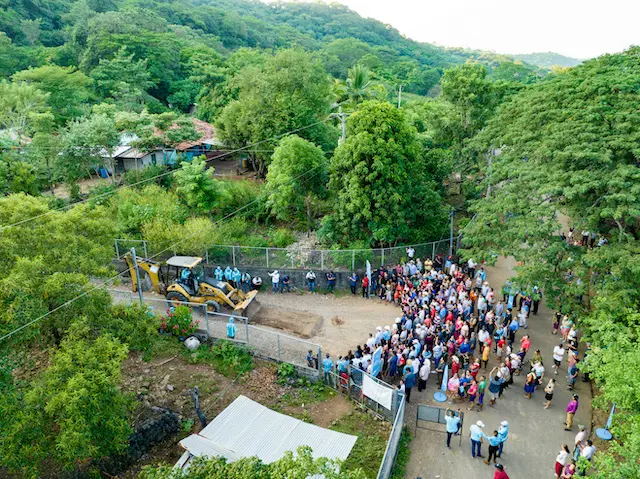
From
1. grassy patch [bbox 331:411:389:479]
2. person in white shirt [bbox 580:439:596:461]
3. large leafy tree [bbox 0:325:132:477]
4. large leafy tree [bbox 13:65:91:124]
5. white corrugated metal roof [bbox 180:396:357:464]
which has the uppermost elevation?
large leafy tree [bbox 13:65:91:124]

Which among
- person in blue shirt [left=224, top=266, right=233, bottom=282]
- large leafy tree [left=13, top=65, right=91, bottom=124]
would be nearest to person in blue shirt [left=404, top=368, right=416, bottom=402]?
person in blue shirt [left=224, top=266, right=233, bottom=282]

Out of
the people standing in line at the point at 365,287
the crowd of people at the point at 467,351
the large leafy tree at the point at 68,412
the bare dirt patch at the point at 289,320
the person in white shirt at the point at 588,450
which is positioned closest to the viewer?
the large leafy tree at the point at 68,412

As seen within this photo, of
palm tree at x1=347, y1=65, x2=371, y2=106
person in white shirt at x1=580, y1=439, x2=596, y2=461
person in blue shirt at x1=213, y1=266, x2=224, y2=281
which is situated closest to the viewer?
person in white shirt at x1=580, y1=439, x2=596, y2=461

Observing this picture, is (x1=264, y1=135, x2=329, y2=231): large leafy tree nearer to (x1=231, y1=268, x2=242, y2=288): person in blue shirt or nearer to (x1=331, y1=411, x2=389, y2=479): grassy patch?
(x1=231, y1=268, x2=242, y2=288): person in blue shirt

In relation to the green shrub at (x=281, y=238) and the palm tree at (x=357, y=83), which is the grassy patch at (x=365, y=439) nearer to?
the green shrub at (x=281, y=238)

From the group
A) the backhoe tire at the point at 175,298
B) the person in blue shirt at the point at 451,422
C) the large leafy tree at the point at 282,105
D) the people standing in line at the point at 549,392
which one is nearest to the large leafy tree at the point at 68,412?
the backhoe tire at the point at 175,298

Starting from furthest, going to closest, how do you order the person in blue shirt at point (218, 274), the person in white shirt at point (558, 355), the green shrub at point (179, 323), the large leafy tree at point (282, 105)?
the large leafy tree at point (282, 105)
the person in blue shirt at point (218, 274)
the green shrub at point (179, 323)
the person in white shirt at point (558, 355)

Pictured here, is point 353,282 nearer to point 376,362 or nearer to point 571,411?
point 376,362

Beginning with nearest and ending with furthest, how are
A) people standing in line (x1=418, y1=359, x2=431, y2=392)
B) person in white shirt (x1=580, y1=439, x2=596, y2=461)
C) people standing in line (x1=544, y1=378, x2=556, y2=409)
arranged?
1. person in white shirt (x1=580, y1=439, x2=596, y2=461)
2. people standing in line (x1=544, y1=378, x2=556, y2=409)
3. people standing in line (x1=418, y1=359, x2=431, y2=392)
